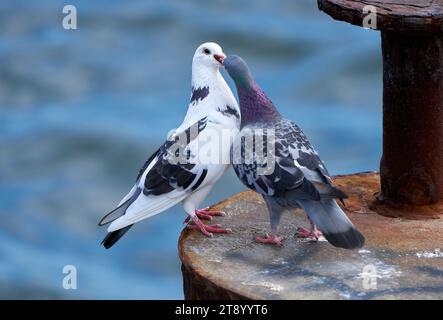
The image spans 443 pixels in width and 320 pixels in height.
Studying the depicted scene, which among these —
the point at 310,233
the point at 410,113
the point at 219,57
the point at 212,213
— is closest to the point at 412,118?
the point at 410,113

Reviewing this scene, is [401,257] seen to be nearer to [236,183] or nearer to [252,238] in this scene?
[252,238]

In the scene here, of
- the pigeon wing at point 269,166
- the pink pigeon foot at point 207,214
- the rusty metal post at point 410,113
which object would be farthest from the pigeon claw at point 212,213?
the rusty metal post at point 410,113

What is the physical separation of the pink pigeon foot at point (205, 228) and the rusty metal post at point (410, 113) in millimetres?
980

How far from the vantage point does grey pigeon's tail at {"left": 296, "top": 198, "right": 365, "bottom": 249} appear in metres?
5.48

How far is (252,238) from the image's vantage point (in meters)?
6.06

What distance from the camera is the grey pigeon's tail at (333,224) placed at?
18.0ft

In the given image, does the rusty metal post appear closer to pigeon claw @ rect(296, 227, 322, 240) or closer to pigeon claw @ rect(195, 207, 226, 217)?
pigeon claw @ rect(296, 227, 322, 240)

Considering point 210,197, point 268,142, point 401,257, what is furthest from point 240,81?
point 210,197

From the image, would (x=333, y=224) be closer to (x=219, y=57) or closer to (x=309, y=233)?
(x=309, y=233)

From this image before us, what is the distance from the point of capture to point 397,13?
5727 mm

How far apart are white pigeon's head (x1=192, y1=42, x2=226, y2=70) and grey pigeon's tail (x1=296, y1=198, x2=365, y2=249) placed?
45.4 inches

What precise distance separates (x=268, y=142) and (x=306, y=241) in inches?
23.1

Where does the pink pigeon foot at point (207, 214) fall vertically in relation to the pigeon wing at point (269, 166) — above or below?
below

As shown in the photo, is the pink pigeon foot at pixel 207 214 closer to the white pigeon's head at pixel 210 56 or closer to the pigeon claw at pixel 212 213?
the pigeon claw at pixel 212 213
